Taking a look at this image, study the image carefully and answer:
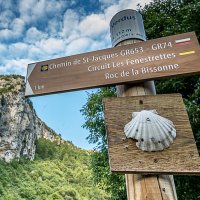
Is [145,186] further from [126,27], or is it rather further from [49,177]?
[49,177]

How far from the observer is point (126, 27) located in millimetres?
1639

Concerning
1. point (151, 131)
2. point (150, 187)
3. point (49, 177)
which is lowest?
point (150, 187)

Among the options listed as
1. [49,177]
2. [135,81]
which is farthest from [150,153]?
[49,177]

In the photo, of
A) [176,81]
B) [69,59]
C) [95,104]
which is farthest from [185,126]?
[95,104]

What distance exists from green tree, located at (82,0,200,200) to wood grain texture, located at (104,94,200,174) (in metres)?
3.66

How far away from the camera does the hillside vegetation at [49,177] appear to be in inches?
2072

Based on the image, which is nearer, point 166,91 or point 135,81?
point 135,81

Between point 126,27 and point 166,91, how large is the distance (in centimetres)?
446

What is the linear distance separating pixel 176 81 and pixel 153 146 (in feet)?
15.5

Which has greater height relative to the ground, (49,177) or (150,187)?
(49,177)

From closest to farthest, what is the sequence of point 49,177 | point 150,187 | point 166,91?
point 150,187, point 166,91, point 49,177

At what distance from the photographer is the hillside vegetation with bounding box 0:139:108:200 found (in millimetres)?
52625

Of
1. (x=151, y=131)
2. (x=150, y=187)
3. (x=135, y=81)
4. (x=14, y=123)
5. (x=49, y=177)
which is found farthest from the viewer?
(x=49, y=177)

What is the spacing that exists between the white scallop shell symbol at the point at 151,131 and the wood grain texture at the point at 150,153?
2 cm
